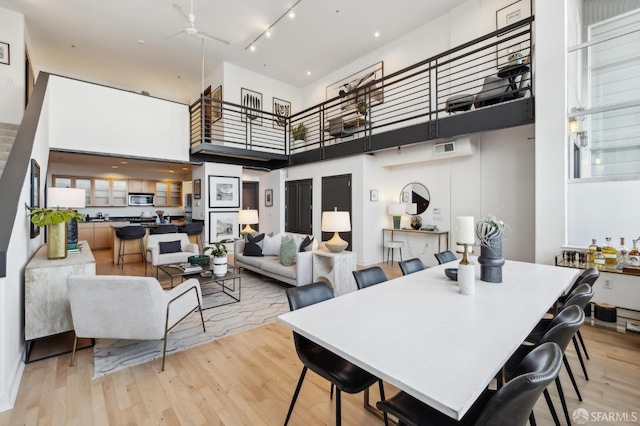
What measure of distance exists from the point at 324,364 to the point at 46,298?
2659mm

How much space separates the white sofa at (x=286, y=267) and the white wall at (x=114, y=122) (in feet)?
12.5

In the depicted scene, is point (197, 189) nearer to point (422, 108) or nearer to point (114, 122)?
point (114, 122)

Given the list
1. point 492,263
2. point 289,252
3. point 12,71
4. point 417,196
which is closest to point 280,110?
point 417,196

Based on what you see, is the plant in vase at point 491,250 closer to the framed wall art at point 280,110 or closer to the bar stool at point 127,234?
the bar stool at point 127,234

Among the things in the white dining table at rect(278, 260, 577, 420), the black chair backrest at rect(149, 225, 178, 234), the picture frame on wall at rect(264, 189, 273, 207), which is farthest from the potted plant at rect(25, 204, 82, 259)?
the picture frame on wall at rect(264, 189, 273, 207)

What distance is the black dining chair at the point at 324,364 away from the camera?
1.44 meters

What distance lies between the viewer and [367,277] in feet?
7.79

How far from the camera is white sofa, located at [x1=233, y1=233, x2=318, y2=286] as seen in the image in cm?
420

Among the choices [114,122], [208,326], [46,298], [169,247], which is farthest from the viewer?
[114,122]

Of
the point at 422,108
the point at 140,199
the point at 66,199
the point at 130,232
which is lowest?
the point at 130,232

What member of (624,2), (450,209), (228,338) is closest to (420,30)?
(624,2)

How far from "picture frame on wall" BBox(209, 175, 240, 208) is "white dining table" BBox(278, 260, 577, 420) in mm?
6526

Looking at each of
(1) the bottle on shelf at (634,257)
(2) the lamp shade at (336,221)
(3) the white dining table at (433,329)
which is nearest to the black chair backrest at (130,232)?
(2) the lamp shade at (336,221)

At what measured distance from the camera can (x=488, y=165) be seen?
5492 millimetres
